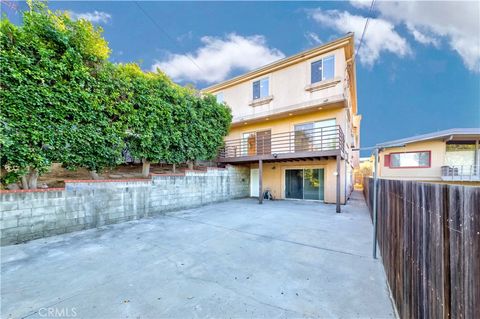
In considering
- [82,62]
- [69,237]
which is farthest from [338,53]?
[69,237]

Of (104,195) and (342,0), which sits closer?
(104,195)

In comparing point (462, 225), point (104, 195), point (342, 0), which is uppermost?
point (342, 0)

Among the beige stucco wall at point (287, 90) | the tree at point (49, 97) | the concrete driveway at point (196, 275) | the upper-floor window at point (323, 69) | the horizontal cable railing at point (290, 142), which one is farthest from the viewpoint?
the upper-floor window at point (323, 69)

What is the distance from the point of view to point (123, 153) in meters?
7.16

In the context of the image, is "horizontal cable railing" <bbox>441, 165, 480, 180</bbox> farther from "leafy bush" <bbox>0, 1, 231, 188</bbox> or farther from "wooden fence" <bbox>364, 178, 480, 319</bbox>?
"leafy bush" <bbox>0, 1, 231, 188</bbox>

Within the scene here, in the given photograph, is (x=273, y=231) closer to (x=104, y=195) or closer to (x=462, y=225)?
(x=462, y=225)

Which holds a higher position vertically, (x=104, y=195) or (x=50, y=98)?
(x=50, y=98)

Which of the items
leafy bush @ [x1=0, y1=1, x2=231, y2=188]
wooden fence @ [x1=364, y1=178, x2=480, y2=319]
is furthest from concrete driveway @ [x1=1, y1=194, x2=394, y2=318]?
leafy bush @ [x1=0, y1=1, x2=231, y2=188]

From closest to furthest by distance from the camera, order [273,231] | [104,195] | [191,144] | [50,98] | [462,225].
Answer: [462,225] < [50,98] < [273,231] < [104,195] < [191,144]

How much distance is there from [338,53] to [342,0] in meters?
2.45

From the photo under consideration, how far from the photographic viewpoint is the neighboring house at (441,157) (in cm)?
1305

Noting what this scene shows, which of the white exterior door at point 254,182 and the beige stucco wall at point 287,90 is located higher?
the beige stucco wall at point 287,90

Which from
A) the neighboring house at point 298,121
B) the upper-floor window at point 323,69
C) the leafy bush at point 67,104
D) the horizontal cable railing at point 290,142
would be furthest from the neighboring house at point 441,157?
the leafy bush at point 67,104

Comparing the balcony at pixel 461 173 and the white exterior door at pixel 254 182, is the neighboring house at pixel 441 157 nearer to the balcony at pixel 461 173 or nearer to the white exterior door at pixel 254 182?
the balcony at pixel 461 173
